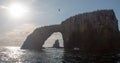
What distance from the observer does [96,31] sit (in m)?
120

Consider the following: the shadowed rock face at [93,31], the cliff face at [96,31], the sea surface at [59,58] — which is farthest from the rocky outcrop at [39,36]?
the sea surface at [59,58]

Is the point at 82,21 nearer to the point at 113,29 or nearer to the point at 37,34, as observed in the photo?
the point at 113,29

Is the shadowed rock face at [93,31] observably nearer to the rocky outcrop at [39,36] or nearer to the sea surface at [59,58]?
the rocky outcrop at [39,36]

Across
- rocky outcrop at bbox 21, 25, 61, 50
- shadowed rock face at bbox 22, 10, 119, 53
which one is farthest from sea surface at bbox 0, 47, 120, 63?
rocky outcrop at bbox 21, 25, 61, 50

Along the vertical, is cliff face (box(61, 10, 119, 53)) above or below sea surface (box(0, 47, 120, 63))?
above

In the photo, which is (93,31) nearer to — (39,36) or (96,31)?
(96,31)

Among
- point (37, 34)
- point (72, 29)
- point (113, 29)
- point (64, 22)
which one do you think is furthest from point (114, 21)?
point (37, 34)

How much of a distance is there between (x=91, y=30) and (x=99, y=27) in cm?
560

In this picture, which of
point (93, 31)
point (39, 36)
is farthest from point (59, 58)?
point (39, 36)

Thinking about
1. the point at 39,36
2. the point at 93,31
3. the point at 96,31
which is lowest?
Result: the point at 96,31

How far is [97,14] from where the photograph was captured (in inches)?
4756

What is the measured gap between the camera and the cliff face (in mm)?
118625

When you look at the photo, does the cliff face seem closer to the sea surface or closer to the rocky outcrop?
the rocky outcrop

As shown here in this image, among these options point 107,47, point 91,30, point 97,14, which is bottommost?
point 107,47
